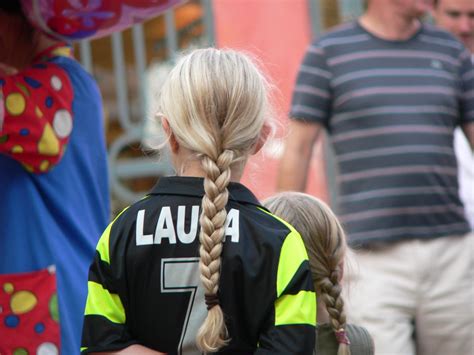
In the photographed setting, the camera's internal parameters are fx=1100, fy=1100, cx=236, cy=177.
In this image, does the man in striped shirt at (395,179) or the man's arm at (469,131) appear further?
the man's arm at (469,131)

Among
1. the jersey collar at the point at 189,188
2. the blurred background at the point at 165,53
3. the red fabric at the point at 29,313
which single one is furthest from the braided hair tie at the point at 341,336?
the blurred background at the point at 165,53

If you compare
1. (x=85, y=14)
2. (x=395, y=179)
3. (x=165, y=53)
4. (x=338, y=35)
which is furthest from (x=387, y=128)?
(x=165, y=53)

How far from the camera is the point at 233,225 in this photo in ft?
7.05

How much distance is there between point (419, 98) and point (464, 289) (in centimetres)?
68

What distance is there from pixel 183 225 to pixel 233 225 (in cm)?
10

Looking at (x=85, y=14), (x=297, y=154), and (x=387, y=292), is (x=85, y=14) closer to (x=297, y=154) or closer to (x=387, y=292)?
(x=297, y=154)

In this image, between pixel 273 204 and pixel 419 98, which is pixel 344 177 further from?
pixel 273 204

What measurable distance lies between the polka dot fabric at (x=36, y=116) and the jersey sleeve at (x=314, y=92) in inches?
46.2

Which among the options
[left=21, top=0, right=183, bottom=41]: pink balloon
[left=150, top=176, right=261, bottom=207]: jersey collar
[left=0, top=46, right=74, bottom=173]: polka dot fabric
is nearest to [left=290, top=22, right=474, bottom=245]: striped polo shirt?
[left=21, top=0, right=183, bottom=41]: pink balloon

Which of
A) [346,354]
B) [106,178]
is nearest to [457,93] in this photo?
[106,178]

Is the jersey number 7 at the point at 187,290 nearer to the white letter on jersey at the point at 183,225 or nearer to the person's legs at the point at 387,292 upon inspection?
the white letter on jersey at the point at 183,225

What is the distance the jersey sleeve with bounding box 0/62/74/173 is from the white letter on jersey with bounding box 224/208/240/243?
0.73m

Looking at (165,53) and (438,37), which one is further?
(165,53)

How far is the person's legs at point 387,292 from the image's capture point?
3732mm
